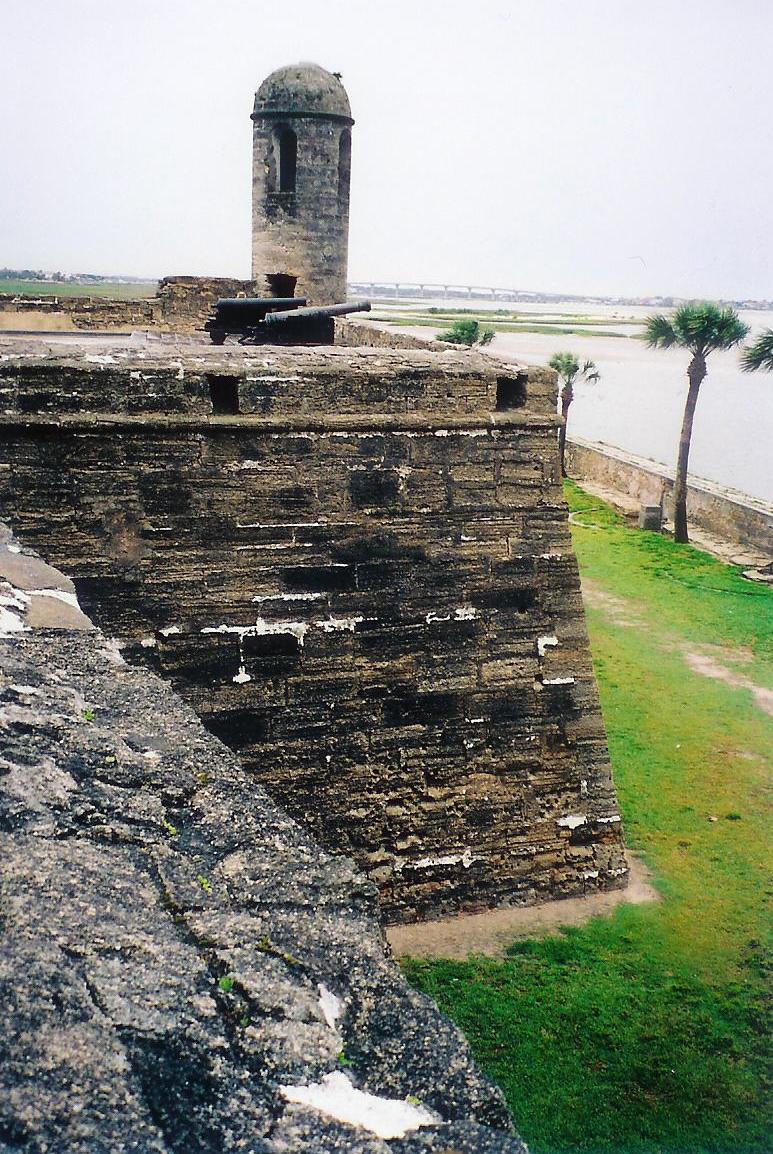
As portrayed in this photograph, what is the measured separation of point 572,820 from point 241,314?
593cm

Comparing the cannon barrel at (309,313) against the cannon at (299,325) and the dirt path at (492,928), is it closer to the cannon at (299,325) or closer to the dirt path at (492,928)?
the cannon at (299,325)

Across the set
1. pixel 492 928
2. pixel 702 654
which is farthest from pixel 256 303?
pixel 702 654

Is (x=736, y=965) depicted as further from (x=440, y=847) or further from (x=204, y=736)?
(x=204, y=736)

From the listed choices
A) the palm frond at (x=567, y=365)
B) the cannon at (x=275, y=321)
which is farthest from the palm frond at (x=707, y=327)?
the cannon at (x=275, y=321)

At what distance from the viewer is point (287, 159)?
15.6 m

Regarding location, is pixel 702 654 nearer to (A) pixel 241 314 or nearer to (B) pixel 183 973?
(A) pixel 241 314

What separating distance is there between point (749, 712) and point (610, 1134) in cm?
706

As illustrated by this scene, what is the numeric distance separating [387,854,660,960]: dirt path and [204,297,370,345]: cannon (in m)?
5.29

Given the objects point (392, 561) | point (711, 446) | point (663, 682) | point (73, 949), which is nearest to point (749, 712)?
point (663, 682)

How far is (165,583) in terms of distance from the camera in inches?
245

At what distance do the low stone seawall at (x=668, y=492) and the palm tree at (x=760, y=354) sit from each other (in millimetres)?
2842

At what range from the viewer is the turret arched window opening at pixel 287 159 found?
15430mm

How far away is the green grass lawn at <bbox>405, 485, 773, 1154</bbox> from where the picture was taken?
18.3 feet

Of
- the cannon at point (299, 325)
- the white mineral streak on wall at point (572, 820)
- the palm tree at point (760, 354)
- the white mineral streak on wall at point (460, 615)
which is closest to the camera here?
the white mineral streak on wall at point (460, 615)
